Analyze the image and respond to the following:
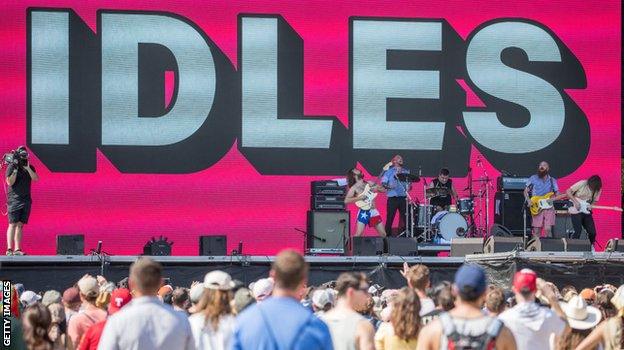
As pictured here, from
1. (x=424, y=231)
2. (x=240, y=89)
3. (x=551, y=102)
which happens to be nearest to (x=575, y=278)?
(x=424, y=231)

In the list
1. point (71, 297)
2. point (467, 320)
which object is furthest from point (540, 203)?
point (467, 320)

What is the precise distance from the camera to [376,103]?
19906 millimetres

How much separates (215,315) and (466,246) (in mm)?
10949

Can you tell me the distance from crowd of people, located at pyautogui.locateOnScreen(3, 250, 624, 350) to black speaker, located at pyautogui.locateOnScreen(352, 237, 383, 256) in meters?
8.20

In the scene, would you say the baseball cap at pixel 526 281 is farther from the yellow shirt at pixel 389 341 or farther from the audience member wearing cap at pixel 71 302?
A: the audience member wearing cap at pixel 71 302

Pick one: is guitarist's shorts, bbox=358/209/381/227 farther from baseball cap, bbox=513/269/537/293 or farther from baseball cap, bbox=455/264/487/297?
baseball cap, bbox=455/264/487/297

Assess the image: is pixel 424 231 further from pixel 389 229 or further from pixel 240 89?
pixel 240 89

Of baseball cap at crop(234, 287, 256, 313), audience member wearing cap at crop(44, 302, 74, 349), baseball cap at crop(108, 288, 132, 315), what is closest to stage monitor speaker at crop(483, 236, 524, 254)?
baseball cap at crop(108, 288, 132, 315)

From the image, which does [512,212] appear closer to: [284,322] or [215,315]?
[215,315]

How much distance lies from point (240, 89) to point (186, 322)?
13.8 m

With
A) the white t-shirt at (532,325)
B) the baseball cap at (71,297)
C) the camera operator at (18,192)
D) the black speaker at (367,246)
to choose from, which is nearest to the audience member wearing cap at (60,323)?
the baseball cap at (71,297)

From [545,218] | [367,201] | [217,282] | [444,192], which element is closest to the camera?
[217,282]

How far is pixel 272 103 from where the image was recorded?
776 inches

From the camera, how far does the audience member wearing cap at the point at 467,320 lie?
567 centimetres
